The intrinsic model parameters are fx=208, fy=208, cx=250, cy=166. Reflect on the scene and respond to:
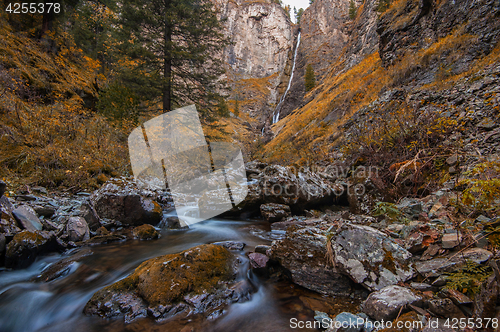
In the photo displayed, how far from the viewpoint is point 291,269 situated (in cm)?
342

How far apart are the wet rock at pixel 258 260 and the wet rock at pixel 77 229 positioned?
13.3 ft

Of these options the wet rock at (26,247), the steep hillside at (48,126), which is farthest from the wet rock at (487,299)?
the steep hillside at (48,126)

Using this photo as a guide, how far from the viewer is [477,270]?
1.89m

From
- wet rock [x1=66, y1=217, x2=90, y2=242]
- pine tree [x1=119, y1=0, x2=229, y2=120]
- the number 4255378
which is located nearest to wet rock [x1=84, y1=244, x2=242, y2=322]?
wet rock [x1=66, y1=217, x2=90, y2=242]

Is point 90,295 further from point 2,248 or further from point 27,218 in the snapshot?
point 27,218

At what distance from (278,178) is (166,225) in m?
3.98

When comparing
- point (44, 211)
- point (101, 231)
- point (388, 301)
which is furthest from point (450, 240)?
point (44, 211)

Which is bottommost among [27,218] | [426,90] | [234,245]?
[234,245]

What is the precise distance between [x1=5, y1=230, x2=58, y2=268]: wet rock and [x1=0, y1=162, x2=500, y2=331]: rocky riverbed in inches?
0.6

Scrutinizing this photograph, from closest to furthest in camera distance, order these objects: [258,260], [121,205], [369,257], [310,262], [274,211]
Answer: [369,257]
[310,262]
[258,260]
[121,205]
[274,211]

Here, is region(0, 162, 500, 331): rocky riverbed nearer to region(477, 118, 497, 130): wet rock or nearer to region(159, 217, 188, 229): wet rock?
region(159, 217, 188, 229): wet rock

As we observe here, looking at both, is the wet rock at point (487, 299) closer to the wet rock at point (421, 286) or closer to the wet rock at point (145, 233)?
the wet rock at point (421, 286)

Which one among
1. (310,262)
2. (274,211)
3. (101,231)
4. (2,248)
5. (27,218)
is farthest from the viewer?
(274,211)

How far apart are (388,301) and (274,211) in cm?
492
